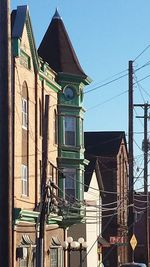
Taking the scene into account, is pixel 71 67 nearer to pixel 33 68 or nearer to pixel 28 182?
A: pixel 33 68

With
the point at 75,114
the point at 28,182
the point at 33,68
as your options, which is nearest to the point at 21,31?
the point at 33,68

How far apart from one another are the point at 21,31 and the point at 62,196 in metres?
10.0

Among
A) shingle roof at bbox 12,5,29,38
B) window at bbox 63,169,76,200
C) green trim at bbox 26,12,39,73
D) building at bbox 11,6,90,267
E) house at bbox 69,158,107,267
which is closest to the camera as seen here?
building at bbox 11,6,90,267

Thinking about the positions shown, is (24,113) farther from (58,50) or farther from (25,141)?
(58,50)

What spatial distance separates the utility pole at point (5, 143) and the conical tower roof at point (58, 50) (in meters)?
22.4

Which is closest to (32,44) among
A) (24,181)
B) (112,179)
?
(24,181)

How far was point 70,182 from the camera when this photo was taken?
35.6 meters

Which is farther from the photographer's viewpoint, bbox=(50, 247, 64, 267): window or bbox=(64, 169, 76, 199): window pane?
bbox=(64, 169, 76, 199): window pane

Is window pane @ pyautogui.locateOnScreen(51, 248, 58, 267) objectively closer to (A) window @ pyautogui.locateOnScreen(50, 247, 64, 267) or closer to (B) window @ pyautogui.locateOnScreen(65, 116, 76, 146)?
(A) window @ pyautogui.locateOnScreen(50, 247, 64, 267)

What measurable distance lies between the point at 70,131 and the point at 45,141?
38.7 feet

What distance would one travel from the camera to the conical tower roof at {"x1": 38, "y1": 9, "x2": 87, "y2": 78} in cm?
3609

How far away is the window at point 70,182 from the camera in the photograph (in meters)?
35.3

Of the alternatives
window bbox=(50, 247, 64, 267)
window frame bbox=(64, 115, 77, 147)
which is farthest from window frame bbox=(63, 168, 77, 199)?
window bbox=(50, 247, 64, 267)

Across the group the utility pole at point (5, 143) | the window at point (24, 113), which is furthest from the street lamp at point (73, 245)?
the utility pole at point (5, 143)
